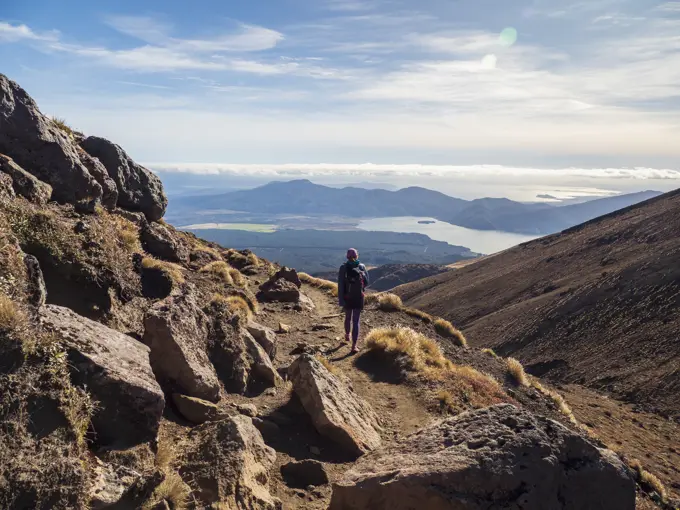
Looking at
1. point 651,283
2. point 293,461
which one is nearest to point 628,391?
point 651,283

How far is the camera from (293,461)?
6875mm

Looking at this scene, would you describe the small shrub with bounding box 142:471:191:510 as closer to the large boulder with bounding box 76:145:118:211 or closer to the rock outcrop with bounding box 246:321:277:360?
the rock outcrop with bounding box 246:321:277:360

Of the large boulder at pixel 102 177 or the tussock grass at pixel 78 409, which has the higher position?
the large boulder at pixel 102 177

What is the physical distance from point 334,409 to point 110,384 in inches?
164

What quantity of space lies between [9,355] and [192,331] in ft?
13.2

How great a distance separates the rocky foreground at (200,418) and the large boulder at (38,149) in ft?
3.97

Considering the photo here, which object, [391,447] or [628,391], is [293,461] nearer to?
[391,447]

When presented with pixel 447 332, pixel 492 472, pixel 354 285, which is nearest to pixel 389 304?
pixel 447 332

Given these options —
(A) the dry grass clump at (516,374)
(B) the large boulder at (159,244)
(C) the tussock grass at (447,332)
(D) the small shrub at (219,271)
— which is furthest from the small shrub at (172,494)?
(C) the tussock grass at (447,332)

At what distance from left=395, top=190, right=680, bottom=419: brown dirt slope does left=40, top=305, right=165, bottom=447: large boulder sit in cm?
2725

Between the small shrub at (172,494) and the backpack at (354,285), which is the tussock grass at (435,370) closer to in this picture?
the backpack at (354,285)

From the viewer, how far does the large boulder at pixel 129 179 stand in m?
19.0

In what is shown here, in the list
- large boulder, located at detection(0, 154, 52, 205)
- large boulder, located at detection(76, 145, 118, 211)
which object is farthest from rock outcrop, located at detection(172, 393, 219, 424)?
large boulder, located at detection(76, 145, 118, 211)

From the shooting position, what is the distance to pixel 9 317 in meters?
4.50
